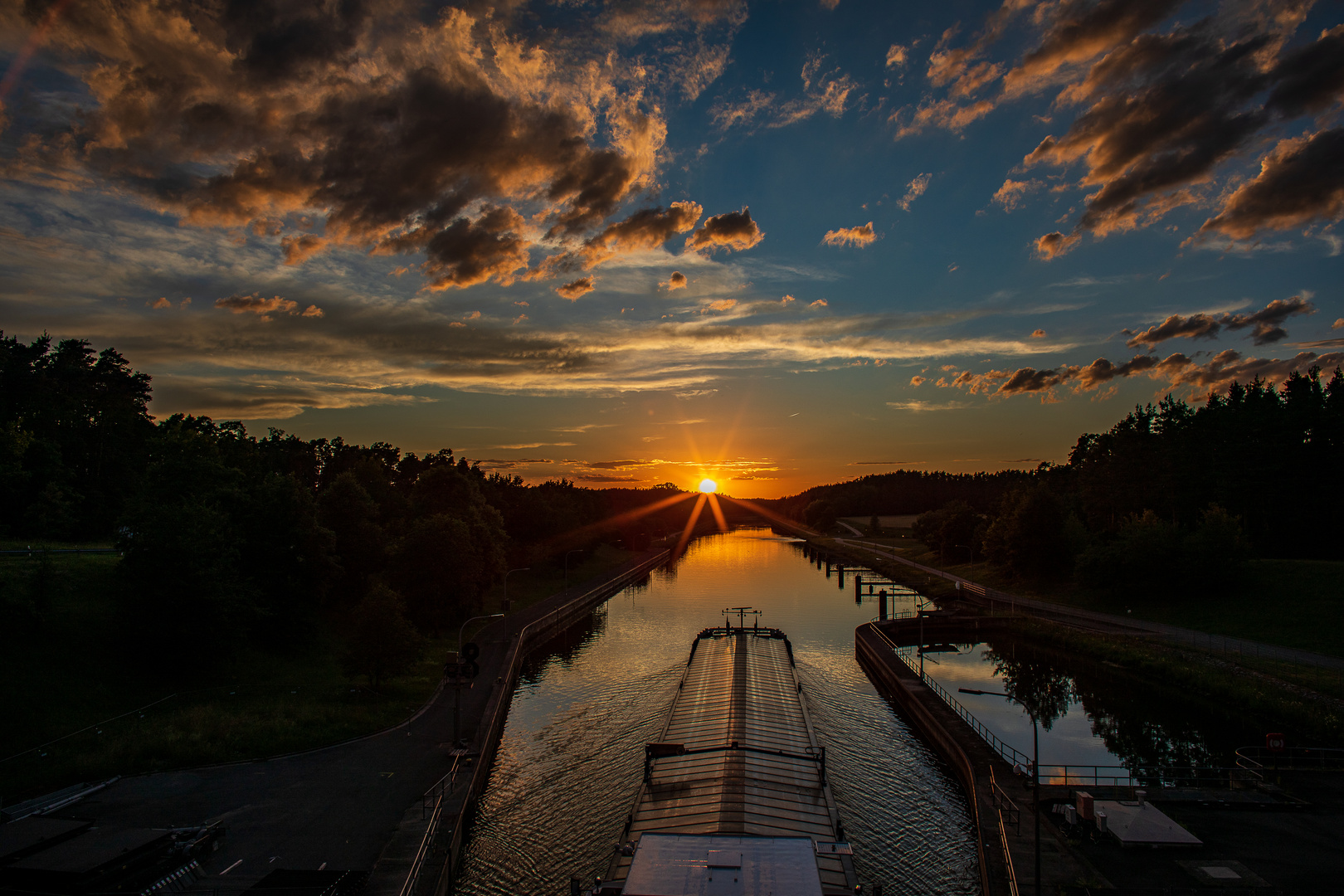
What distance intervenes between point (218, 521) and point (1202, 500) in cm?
13128

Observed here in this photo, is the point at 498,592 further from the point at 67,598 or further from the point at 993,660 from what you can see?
the point at 993,660

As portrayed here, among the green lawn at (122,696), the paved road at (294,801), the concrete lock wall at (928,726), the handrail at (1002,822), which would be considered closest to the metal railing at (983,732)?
the concrete lock wall at (928,726)

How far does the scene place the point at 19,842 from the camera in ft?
78.3

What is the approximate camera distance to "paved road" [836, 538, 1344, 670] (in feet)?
195

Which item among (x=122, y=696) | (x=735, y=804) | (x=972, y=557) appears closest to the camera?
(x=735, y=804)

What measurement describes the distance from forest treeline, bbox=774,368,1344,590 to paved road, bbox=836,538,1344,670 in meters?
8.24

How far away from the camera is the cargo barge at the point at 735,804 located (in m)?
20.4

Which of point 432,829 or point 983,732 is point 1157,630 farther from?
point 432,829

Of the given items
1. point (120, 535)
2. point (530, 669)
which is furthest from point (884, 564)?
point (120, 535)

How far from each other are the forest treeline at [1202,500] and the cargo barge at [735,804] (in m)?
58.9

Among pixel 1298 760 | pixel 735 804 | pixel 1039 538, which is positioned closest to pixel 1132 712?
pixel 1298 760

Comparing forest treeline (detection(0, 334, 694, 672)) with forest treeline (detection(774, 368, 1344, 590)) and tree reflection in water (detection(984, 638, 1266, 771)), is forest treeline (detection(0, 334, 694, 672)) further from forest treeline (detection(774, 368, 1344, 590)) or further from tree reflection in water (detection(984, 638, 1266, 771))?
forest treeline (detection(774, 368, 1344, 590))

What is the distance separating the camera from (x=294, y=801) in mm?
30422

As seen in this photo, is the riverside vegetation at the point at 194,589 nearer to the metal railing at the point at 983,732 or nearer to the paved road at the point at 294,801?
the paved road at the point at 294,801
